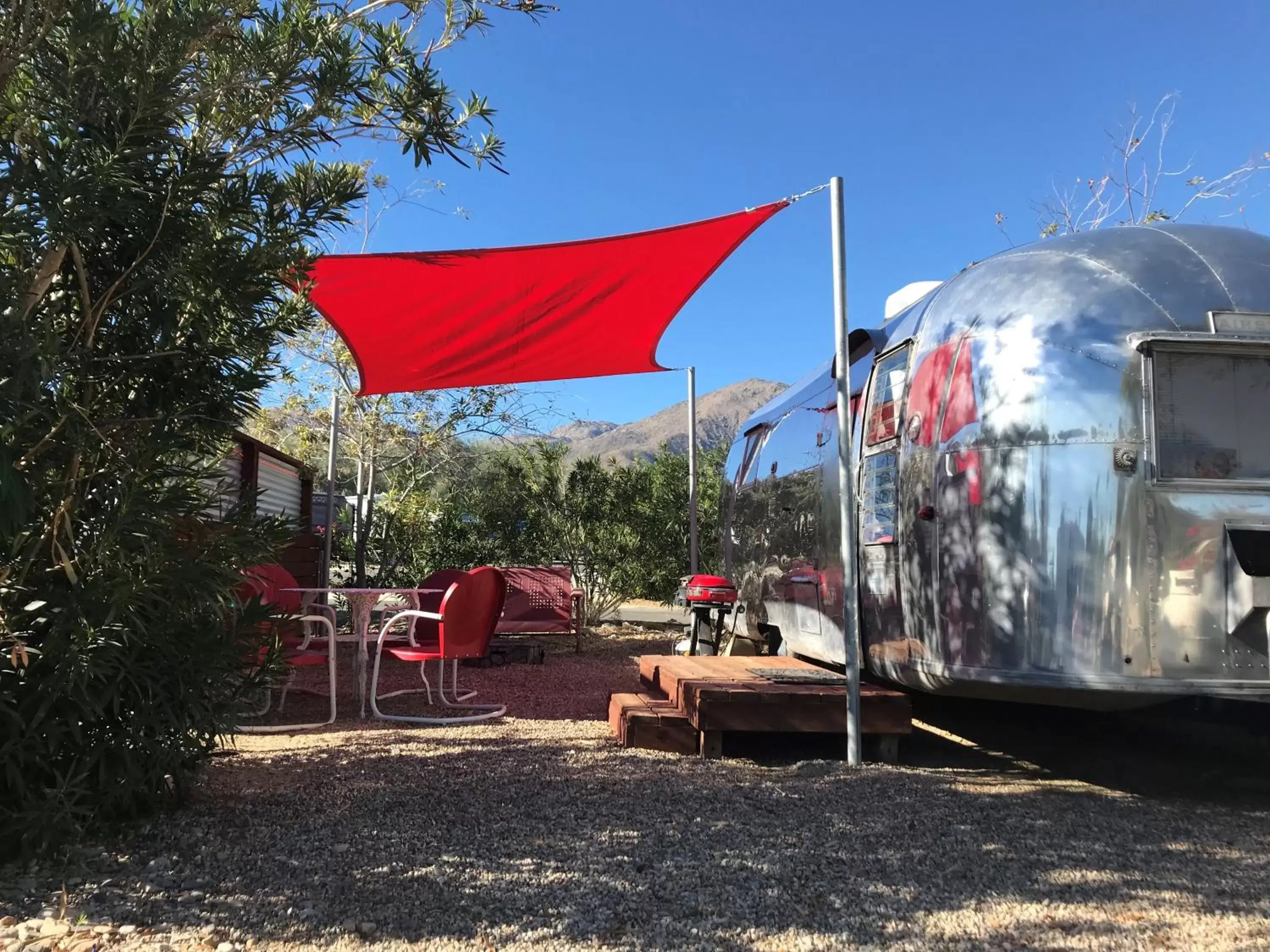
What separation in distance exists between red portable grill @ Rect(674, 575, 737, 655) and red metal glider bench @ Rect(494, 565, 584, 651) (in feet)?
6.82

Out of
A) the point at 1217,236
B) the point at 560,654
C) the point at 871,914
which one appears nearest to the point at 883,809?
the point at 871,914

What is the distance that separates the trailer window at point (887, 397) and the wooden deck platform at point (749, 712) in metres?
1.28

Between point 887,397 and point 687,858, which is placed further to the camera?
point 887,397

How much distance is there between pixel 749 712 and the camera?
14.5 feet

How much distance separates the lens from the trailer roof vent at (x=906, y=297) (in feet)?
16.2

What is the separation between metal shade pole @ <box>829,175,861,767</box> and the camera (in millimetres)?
4219

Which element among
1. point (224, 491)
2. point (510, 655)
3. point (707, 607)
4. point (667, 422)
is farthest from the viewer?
point (667, 422)

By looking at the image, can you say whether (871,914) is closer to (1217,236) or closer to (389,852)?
(389,852)

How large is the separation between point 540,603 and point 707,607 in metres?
2.72

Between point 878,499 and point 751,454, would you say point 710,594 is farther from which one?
point 878,499

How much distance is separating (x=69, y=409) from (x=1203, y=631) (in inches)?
156

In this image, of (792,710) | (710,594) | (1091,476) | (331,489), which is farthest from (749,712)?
(331,489)

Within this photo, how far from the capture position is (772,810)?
3.55m

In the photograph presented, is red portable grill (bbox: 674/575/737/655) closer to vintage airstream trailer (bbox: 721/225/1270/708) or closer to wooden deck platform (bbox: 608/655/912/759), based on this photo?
wooden deck platform (bbox: 608/655/912/759)
